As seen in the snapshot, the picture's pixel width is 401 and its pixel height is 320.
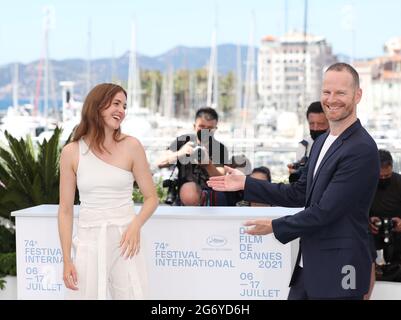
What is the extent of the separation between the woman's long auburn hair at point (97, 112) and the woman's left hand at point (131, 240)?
0.41 m

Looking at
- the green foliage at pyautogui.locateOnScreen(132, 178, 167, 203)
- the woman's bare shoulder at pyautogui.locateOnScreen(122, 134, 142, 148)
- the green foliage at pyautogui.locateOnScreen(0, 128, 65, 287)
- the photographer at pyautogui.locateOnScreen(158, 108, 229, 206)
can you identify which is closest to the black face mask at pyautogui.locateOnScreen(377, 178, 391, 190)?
the photographer at pyautogui.locateOnScreen(158, 108, 229, 206)

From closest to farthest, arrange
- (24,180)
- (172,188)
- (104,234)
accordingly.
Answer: (104,234) → (172,188) → (24,180)

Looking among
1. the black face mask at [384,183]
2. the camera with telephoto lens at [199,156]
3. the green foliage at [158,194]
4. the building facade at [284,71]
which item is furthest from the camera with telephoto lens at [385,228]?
the building facade at [284,71]

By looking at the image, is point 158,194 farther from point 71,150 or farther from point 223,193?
point 71,150

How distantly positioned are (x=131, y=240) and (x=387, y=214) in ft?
10.7

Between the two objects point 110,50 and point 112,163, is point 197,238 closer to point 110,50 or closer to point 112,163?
point 112,163

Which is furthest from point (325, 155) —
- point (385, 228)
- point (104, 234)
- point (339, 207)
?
point (385, 228)

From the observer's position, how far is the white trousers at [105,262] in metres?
4.17

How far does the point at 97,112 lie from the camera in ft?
13.9

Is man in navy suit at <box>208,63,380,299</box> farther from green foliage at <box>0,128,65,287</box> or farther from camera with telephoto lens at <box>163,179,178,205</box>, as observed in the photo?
green foliage at <box>0,128,65,287</box>

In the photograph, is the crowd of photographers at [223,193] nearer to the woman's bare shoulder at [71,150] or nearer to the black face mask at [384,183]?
the black face mask at [384,183]

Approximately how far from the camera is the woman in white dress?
4168 millimetres
